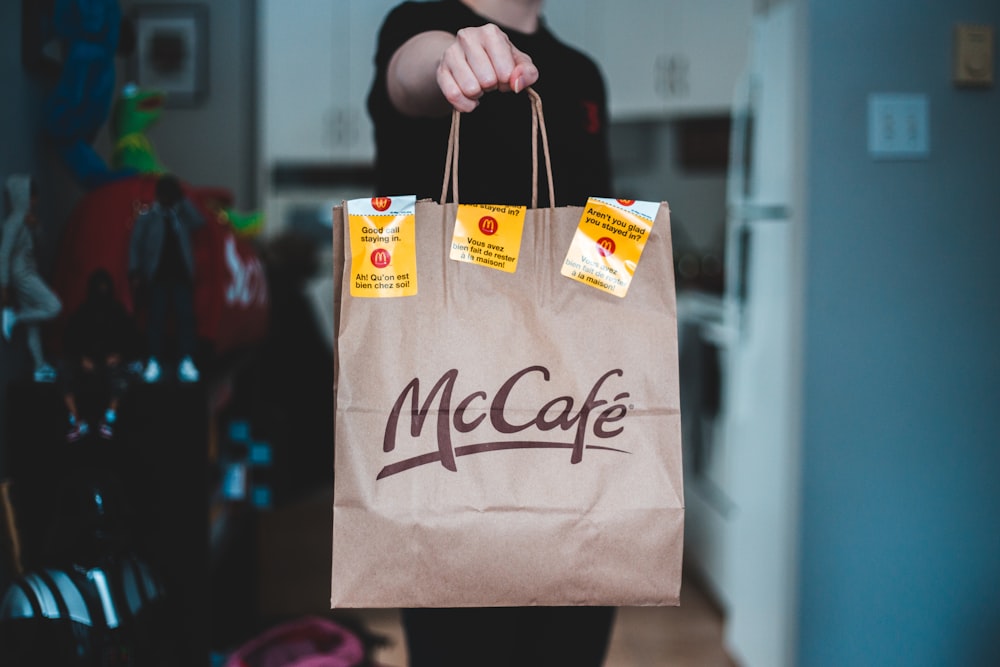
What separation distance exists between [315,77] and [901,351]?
3.01 meters

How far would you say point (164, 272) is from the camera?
99 centimetres

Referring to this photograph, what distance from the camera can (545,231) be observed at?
709 mm

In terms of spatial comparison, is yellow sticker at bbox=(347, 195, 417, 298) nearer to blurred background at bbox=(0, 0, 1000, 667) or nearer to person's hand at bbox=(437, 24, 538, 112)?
person's hand at bbox=(437, 24, 538, 112)

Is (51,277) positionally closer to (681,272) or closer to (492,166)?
(492,166)

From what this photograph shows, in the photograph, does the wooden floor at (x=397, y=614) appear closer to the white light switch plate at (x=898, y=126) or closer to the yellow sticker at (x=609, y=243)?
the yellow sticker at (x=609, y=243)

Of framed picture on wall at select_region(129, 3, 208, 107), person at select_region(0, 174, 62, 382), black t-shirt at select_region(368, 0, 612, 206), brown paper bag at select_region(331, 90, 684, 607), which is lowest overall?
brown paper bag at select_region(331, 90, 684, 607)

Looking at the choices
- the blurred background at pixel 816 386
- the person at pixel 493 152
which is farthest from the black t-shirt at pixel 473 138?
the blurred background at pixel 816 386

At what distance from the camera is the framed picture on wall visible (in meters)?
2.51

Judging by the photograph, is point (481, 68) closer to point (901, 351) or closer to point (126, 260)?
point (126, 260)

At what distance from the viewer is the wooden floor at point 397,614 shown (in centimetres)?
201

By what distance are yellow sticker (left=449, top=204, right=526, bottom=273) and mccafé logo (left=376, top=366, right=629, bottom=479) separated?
102mm

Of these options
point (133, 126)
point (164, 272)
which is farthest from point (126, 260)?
point (133, 126)

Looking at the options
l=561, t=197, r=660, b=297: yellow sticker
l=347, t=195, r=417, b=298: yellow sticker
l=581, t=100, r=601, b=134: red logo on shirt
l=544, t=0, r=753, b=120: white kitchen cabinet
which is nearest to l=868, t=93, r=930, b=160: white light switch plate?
l=581, t=100, r=601, b=134: red logo on shirt

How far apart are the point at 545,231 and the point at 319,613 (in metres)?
1.89
